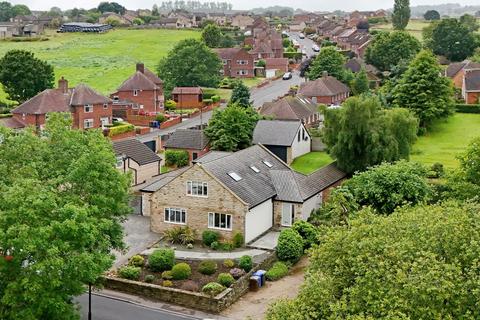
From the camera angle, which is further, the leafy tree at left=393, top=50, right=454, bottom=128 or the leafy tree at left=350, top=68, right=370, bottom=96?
the leafy tree at left=350, top=68, right=370, bottom=96

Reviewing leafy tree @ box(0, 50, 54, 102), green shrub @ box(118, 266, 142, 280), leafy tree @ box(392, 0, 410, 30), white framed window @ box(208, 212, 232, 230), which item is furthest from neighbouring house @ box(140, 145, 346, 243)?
leafy tree @ box(392, 0, 410, 30)

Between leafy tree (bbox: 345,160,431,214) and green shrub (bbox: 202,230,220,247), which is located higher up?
leafy tree (bbox: 345,160,431,214)

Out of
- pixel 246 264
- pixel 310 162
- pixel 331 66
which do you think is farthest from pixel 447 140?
pixel 246 264

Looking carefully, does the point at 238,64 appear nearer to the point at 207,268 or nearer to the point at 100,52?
the point at 100,52

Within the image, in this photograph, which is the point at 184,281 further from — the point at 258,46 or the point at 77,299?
the point at 258,46

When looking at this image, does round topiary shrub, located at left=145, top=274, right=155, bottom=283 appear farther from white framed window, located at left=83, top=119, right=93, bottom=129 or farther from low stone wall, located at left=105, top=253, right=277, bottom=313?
white framed window, located at left=83, top=119, right=93, bottom=129

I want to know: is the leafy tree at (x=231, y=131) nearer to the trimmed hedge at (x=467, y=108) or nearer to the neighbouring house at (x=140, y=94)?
the neighbouring house at (x=140, y=94)

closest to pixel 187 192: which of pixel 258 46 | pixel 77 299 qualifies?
pixel 77 299
